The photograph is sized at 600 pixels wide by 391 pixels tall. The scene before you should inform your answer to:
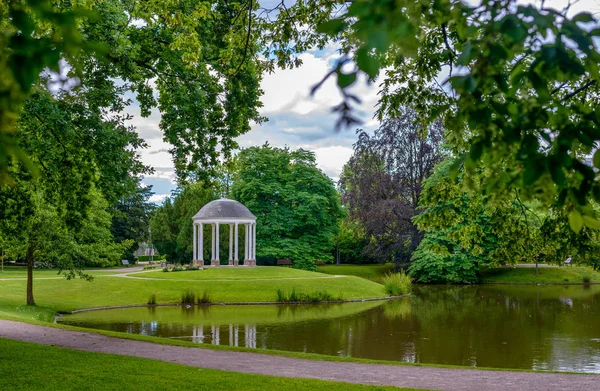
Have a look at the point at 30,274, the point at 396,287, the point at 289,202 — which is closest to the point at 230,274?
the point at 396,287

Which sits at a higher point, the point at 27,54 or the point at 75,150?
the point at 75,150

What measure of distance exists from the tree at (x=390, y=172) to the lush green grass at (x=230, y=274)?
810 centimetres

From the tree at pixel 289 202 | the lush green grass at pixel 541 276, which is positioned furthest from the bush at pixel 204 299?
the lush green grass at pixel 541 276

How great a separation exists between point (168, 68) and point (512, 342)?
37.1 ft

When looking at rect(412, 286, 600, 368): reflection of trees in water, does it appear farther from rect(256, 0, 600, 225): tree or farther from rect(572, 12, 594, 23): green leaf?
rect(572, 12, 594, 23): green leaf

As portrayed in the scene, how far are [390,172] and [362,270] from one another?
8.24m

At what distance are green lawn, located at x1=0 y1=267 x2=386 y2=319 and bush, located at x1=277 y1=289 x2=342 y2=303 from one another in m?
0.46

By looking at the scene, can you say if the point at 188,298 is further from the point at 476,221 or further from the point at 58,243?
the point at 476,221

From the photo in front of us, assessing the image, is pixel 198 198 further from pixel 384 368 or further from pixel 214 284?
pixel 384 368

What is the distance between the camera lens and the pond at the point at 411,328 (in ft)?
43.9

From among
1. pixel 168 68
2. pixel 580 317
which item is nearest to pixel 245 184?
pixel 580 317

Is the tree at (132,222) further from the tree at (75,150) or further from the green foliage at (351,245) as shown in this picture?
the tree at (75,150)

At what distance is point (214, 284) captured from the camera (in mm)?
27906

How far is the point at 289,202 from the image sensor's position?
4091 centimetres
